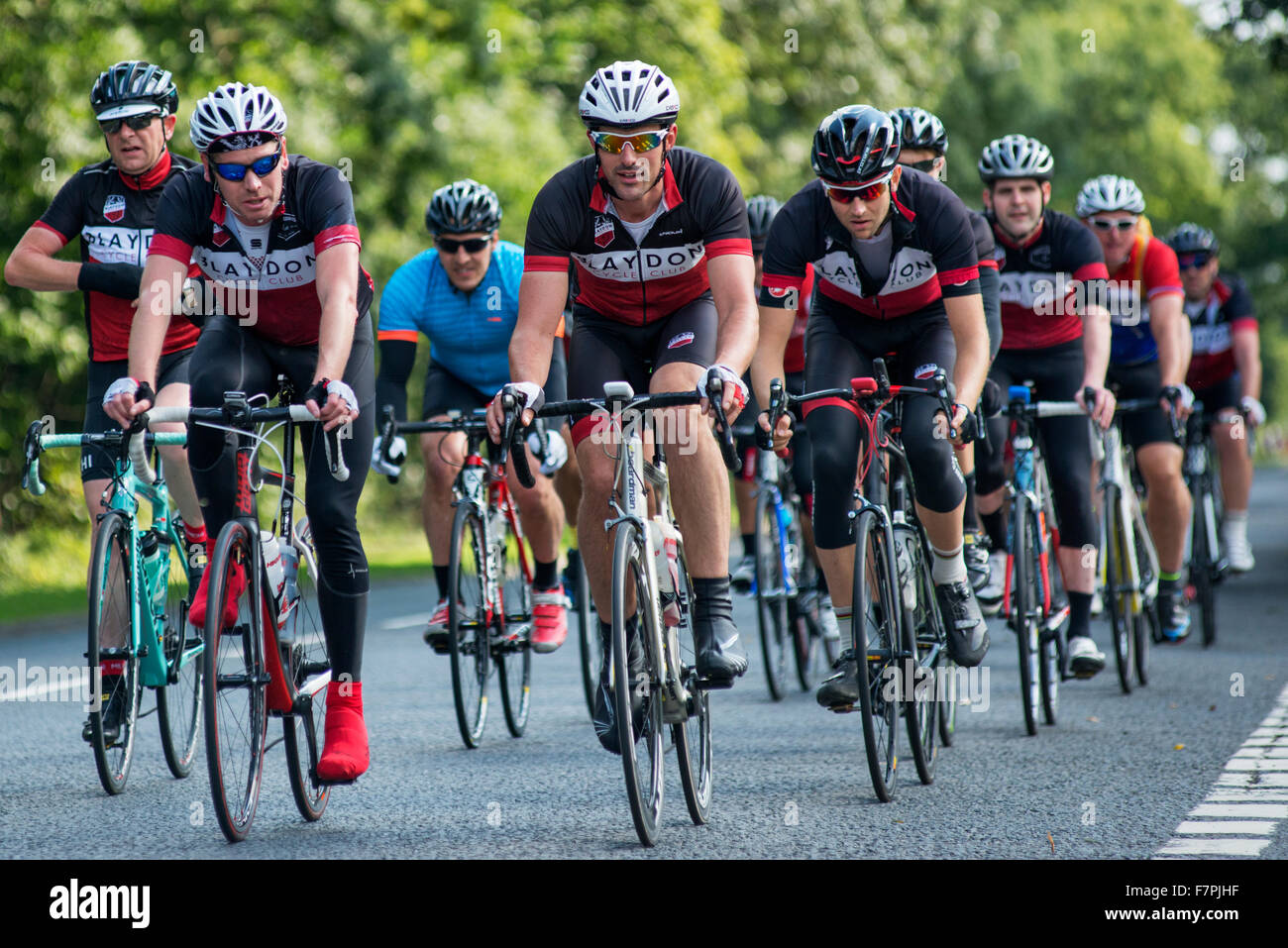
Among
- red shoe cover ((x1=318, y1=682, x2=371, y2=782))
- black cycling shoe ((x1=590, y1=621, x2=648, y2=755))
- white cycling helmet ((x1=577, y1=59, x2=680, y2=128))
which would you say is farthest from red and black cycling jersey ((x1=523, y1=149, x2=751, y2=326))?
red shoe cover ((x1=318, y1=682, x2=371, y2=782))

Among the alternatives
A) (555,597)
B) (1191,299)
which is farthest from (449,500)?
(1191,299)

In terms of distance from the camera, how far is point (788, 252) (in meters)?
6.22

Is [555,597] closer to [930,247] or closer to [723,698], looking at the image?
[723,698]

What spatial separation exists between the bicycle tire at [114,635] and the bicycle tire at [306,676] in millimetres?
632

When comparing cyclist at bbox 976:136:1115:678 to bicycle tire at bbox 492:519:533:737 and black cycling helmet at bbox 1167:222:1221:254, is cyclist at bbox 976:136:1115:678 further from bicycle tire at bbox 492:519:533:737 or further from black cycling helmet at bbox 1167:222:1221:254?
black cycling helmet at bbox 1167:222:1221:254

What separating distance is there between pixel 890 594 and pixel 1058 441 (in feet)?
8.04

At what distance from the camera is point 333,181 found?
219 inches

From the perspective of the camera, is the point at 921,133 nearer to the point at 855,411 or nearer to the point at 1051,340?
the point at 1051,340

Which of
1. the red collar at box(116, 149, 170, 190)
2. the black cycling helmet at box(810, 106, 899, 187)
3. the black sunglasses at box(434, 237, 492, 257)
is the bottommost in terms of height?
the black cycling helmet at box(810, 106, 899, 187)

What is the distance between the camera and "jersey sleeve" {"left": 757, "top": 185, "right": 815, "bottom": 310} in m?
6.23

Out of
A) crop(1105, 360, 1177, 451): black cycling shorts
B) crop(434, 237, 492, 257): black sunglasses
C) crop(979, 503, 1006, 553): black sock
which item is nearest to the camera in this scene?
crop(434, 237, 492, 257): black sunglasses

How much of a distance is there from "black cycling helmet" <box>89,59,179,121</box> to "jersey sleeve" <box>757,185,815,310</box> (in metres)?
2.44

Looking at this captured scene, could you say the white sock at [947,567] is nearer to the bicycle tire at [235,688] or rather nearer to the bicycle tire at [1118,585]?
the bicycle tire at [1118,585]
